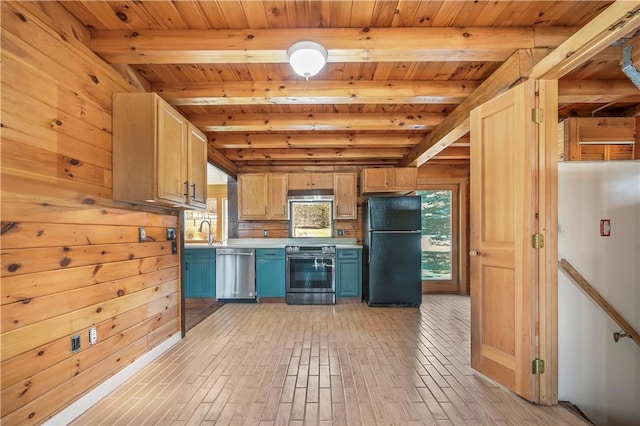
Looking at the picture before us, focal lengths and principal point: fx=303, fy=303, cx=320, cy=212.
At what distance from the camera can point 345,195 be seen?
5160 millimetres

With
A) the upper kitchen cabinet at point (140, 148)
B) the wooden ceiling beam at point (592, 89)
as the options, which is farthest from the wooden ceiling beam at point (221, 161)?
the wooden ceiling beam at point (592, 89)

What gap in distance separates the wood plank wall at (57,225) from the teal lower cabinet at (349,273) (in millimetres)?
2931

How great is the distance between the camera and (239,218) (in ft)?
16.8

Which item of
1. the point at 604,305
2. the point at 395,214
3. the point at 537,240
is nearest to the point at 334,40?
the point at 537,240

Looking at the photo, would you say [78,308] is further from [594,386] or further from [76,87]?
[594,386]

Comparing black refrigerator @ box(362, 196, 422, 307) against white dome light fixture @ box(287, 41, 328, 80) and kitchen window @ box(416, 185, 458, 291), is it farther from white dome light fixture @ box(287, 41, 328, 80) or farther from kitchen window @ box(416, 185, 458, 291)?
white dome light fixture @ box(287, 41, 328, 80)

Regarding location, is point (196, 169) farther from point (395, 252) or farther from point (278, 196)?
point (395, 252)

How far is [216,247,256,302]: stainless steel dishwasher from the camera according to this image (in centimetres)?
470

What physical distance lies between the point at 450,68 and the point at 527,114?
819 millimetres

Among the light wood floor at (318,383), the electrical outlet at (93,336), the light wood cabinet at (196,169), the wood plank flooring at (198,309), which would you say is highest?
the light wood cabinet at (196,169)

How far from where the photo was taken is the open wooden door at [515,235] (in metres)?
1.98

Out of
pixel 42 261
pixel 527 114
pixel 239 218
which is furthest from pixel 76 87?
pixel 239 218

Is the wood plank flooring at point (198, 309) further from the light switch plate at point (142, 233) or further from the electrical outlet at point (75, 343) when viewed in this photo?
the electrical outlet at point (75, 343)

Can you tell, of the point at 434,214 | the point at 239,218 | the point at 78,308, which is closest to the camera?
the point at 78,308
